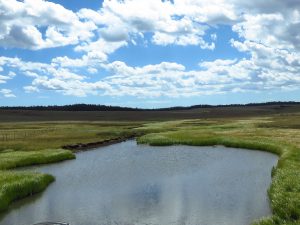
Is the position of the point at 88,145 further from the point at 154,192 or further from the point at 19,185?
the point at 154,192

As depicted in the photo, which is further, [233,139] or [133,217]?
[233,139]

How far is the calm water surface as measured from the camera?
84.3ft

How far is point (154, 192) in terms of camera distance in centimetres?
3256

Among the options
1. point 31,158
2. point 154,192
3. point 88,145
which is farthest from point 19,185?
point 88,145

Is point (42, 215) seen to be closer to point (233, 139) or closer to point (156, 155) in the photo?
point (156, 155)

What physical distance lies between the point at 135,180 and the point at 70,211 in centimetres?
1134

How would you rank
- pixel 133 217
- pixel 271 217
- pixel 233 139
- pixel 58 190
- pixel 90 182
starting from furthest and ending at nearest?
pixel 233 139 < pixel 90 182 < pixel 58 190 < pixel 133 217 < pixel 271 217

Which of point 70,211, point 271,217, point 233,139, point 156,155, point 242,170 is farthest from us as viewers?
point 233,139

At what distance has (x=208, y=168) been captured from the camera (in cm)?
4519

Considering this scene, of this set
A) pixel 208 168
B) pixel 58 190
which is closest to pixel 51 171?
pixel 58 190

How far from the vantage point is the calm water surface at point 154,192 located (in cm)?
2570

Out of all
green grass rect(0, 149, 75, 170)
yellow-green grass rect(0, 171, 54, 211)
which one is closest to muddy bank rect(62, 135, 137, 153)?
green grass rect(0, 149, 75, 170)

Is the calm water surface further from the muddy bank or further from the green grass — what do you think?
the muddy bank

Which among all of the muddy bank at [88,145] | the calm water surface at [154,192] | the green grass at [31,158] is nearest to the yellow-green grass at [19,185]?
the calm water surface at [154,192]
